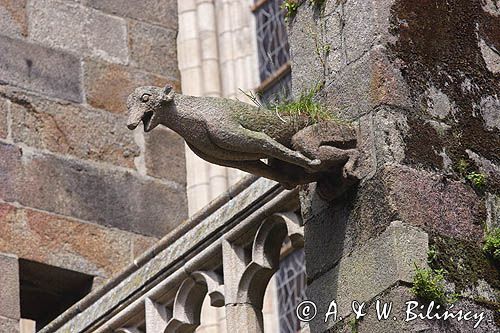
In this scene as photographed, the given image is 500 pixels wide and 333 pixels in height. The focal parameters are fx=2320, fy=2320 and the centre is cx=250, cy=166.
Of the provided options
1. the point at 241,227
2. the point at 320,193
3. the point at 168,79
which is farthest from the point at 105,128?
the point at 320,193

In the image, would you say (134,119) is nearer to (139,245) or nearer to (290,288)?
(139,245)

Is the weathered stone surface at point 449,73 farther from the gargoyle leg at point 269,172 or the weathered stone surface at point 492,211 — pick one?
the gargoyle leg at point 269,172

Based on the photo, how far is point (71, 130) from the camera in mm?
10094

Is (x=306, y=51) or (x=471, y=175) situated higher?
(x=306, y=51)

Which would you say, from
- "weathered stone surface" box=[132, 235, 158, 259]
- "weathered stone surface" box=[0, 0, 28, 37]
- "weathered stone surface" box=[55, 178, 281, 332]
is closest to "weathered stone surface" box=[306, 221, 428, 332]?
"weathered stone surface" box=[55, 178, 281, 332]

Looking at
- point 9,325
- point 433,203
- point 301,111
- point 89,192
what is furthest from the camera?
point 89,192

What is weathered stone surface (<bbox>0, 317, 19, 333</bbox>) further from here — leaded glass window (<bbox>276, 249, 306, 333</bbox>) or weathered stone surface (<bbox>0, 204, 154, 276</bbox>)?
leaded glass window (<bbox>276, 249, 306, 333</bbox>)

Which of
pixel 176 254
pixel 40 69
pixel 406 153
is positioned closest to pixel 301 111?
pixel 406 153

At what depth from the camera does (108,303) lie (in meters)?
9.20

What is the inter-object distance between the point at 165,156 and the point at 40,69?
2.36 feet

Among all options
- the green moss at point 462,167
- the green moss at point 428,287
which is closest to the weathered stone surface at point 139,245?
the green moss at point 462,167

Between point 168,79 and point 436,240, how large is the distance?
363 centimetres

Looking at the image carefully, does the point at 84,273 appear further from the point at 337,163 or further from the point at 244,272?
the point at 337,163

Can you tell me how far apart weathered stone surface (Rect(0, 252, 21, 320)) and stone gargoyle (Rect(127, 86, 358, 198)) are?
2.37 m
